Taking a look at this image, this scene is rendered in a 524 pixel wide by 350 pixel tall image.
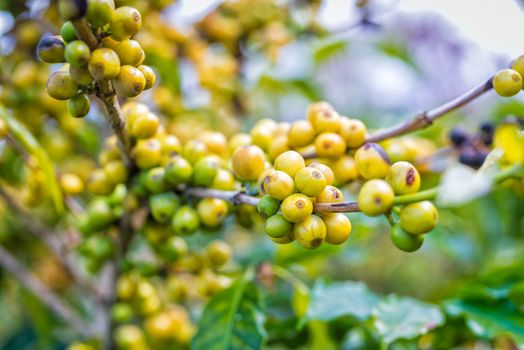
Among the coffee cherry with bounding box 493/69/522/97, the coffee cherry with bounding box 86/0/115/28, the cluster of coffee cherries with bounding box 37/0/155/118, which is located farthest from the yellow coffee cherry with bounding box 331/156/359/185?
the coffee cherry with bounding box 86/0/115/28

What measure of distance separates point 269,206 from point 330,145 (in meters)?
0.25

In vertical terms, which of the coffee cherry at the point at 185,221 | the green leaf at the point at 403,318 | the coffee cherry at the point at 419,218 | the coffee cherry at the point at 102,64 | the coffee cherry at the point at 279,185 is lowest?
the green leaf at the point at 403,318

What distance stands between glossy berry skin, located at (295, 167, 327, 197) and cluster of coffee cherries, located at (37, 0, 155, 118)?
0.31 meters

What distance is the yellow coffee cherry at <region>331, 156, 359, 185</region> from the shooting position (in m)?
1.07

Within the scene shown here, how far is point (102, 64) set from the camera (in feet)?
2.61

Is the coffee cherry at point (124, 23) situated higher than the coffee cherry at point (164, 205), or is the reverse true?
the coffee cherry at point (124, 23)

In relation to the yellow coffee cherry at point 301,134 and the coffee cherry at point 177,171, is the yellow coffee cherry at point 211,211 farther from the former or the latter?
the yellow coffee cherry at point 301,134

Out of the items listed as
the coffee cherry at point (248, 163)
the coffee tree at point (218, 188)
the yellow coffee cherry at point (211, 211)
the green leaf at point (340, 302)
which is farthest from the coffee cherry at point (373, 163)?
the green leaf at point (340, 302)

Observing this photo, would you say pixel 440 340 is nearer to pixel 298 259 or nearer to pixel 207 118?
pixel 298 259

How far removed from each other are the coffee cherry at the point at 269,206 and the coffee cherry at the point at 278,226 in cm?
2

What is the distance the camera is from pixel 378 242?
12.4 feet

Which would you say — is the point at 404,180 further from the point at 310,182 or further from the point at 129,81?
the point at 129,81

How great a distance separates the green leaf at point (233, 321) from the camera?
1193 millimetres

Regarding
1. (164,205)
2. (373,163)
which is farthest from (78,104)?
(373,163)
